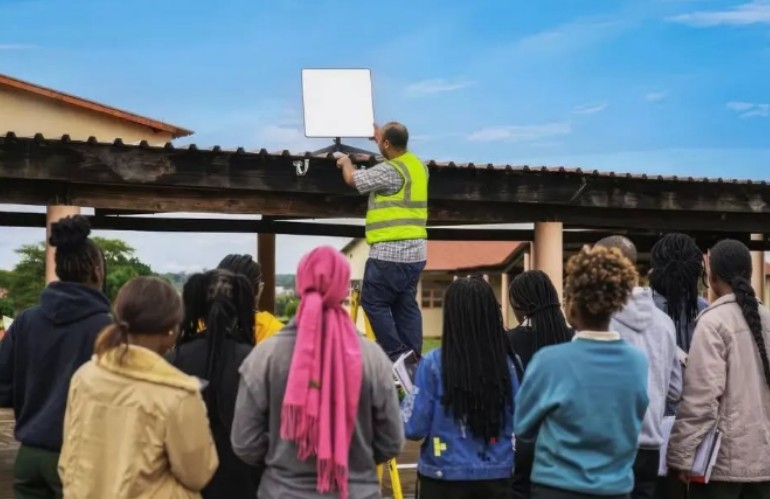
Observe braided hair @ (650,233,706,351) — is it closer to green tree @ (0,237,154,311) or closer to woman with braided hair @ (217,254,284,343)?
woman with braided hair @ (217,254,284,343)

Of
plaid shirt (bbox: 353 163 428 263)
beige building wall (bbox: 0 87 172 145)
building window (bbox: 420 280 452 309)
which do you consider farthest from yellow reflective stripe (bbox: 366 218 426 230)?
building window (bbox: 420 280 452 309)

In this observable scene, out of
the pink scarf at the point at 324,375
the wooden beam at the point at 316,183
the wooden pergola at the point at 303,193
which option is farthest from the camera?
the wooden pergola at the point at 303,193

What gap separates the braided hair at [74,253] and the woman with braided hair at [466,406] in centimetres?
155

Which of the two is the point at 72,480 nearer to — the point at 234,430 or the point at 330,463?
the point at 234,430

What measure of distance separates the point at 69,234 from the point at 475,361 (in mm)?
1891

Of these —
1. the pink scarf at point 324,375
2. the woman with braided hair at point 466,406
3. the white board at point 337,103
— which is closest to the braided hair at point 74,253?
the pink scarf at point 324,375

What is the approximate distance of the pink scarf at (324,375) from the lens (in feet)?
12.4

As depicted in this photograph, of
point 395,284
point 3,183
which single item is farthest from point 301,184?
point 395,284

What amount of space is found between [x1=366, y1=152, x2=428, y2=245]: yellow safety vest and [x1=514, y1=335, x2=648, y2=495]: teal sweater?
2.86 meters

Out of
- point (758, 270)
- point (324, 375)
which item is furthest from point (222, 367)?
point (758, 270)

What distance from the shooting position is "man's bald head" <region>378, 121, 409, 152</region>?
695 centimetres

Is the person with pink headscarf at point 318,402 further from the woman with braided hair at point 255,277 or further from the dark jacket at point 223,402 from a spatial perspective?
the woman with braided hair at point 255,277

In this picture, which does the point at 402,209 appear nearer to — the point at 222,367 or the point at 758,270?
the point at 222,367

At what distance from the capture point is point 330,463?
12.5 ft
